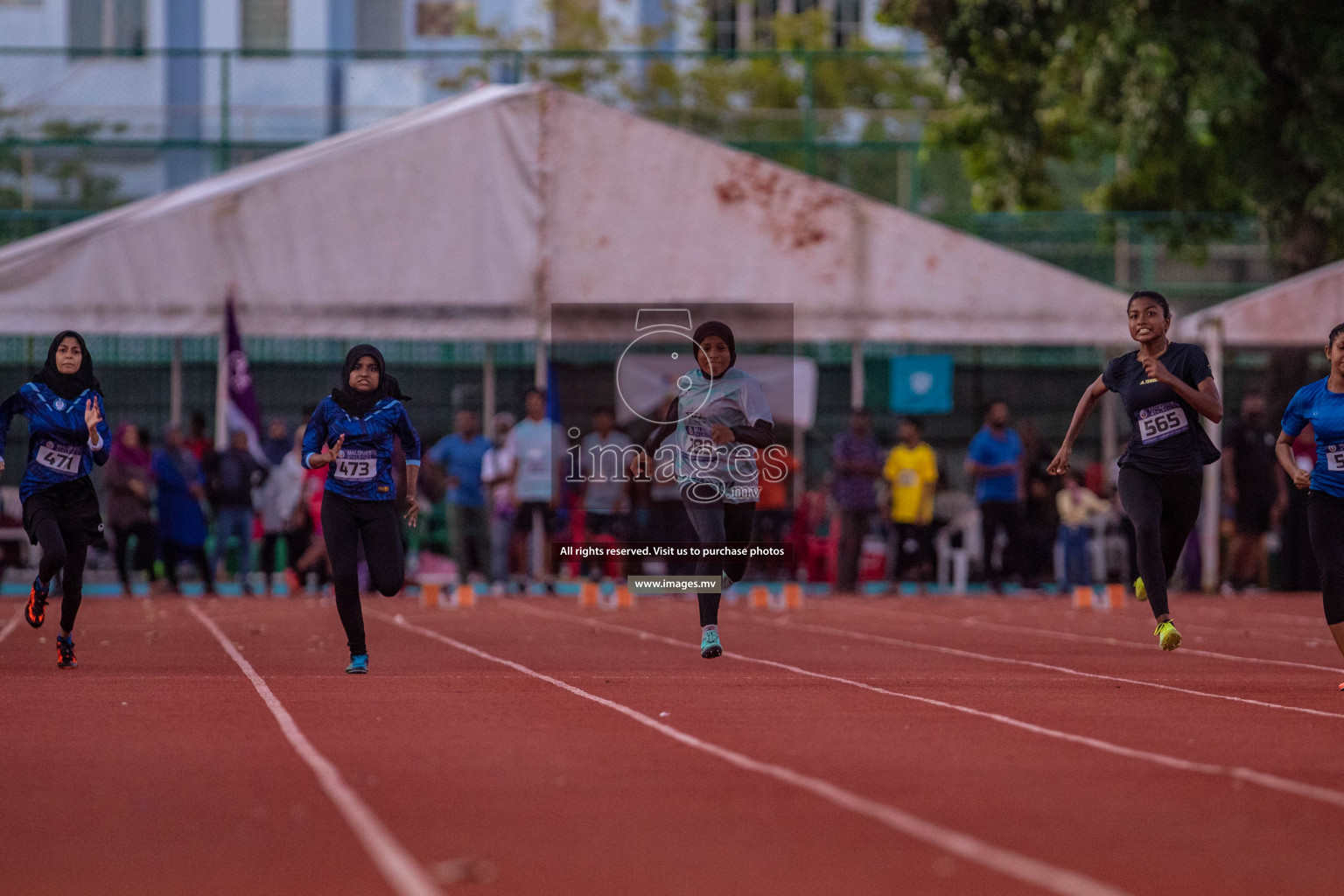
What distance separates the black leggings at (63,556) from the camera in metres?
11.7

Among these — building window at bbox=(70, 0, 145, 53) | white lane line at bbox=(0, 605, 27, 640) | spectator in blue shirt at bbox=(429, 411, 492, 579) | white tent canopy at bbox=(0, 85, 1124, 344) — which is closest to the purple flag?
white tent canopy at bbox=(0, 85, 1124, 344)

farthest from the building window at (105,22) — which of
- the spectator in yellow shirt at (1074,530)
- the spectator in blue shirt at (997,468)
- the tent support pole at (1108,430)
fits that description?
the spectator in yellow shirt at (1074,530)

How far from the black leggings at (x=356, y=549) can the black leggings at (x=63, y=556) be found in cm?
165

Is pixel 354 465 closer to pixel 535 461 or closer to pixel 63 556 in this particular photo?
pixel 63 556

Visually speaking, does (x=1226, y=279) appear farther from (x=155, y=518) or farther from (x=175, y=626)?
(x=175, y=626)

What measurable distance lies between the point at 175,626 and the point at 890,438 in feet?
39.0

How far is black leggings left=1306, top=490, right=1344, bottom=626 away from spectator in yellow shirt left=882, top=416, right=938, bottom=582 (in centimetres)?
1149

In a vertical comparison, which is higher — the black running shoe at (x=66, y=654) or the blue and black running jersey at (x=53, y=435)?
the blue and black running jersey at (x=53, y=435)

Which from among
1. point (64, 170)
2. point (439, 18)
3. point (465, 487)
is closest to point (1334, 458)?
point (465, 487)

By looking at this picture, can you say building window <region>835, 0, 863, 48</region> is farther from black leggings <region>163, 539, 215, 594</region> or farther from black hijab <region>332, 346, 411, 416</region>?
black hijab <region>332, 346, 411, 416</region>

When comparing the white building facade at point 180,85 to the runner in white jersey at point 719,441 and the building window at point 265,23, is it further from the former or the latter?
the runner in white jersey at point 719,441

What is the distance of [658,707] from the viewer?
9.34 m

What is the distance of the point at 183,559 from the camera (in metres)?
21.7

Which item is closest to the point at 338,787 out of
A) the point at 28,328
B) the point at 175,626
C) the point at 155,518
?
the point at 175,626
